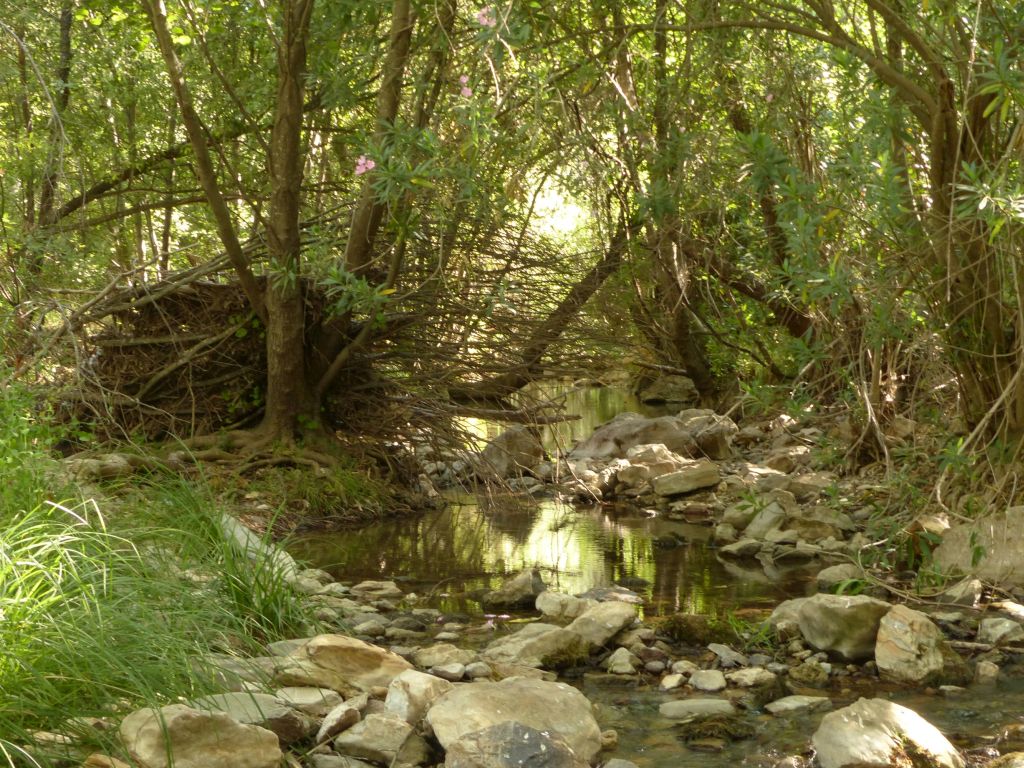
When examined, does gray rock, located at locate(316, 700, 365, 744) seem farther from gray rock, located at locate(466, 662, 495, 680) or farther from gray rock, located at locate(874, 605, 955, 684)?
gray rock, located at locate(874, 605, 955, 684)

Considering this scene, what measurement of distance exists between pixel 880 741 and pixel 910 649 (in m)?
1.11

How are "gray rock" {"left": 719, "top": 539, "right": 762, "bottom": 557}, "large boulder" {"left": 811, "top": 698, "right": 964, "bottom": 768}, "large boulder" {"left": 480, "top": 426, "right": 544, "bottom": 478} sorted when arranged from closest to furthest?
"large boulder" {"left": 811, "top": 698, "right": 964, "bottom": 768} < "gray rock" {"left": 719, "top": 539, "right": 762, "bottom": 557} < "large boulder" {"left": 480, "top": 426, "right": 544, "bottom": 478}

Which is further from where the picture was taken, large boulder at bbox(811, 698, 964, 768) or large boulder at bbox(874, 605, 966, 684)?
large boulder at bbox(874, 605, 966, 684)

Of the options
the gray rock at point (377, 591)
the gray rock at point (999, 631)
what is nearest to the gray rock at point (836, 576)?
the gray rock at point (999, 631)

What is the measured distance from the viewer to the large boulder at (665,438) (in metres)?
10.7

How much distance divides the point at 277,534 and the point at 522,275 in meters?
2.52

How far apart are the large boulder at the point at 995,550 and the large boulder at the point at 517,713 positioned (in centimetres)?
273

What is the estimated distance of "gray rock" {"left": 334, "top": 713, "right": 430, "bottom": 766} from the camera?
3.54 metres

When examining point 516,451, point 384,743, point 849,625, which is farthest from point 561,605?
point 516,451

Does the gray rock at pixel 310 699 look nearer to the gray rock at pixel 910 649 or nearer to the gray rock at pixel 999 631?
the gray rock at pixel 910 649

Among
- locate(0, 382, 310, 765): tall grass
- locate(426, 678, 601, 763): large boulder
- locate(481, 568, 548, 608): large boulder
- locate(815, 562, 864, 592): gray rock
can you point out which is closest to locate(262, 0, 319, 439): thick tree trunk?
locate(481, 568, 548, 608): large boulder

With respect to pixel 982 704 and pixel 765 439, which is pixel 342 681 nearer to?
pixel 982 704

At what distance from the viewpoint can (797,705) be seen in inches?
166

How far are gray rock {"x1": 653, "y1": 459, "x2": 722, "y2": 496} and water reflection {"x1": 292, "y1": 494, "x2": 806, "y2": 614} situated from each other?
1.29 ft
